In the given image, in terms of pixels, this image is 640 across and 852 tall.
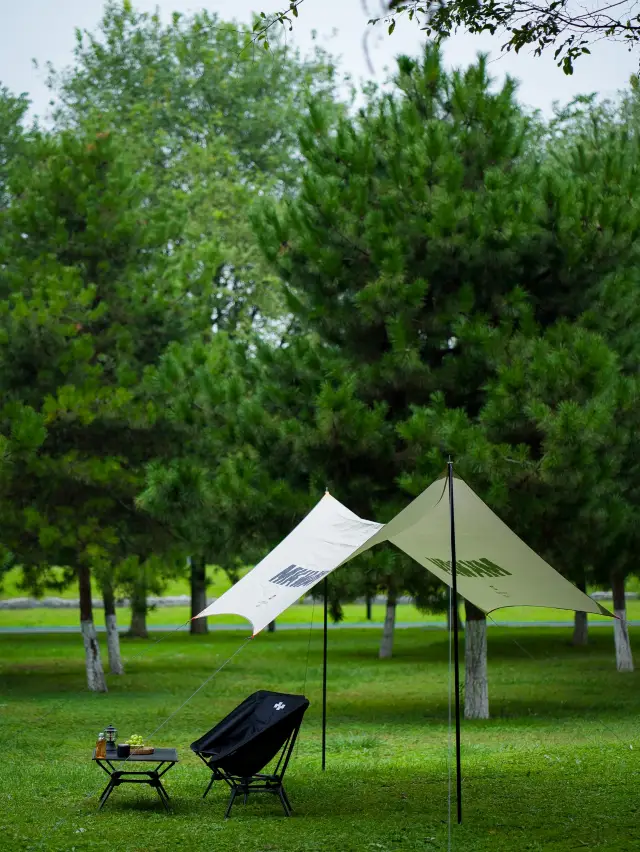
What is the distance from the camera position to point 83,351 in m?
16.8

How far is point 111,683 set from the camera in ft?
61.2

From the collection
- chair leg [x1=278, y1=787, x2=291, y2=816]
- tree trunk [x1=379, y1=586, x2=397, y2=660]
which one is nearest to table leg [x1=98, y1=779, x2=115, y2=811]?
chair leg [x1=278, y1=787, x2=291, y2=816]

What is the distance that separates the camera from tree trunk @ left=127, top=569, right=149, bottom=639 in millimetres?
17766

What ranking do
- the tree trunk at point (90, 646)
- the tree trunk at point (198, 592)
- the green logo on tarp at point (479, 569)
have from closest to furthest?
the green logo on tarp at point (479, 569) → the tree trunk at point (90, 646) → the tree trunk at point (198, 592)

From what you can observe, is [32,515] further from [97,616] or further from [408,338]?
[97,616]

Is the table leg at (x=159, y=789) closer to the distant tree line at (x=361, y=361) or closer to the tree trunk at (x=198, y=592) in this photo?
the distant tree line at (x=361, y=361)

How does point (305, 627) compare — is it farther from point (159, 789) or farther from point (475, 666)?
point (159, 789)

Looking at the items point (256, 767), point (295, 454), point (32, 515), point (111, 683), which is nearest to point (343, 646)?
point (111, 683)

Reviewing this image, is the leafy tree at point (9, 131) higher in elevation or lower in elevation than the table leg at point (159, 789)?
higher

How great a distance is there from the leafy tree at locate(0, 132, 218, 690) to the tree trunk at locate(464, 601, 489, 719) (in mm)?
5689

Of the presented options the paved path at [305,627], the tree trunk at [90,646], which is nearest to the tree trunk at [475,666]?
the tree trunk at [90,646]

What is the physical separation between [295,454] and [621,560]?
4266 millimetres

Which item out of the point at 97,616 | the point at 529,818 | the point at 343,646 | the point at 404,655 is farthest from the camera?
the point at 97,616

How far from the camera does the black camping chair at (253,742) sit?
26.2 feet
